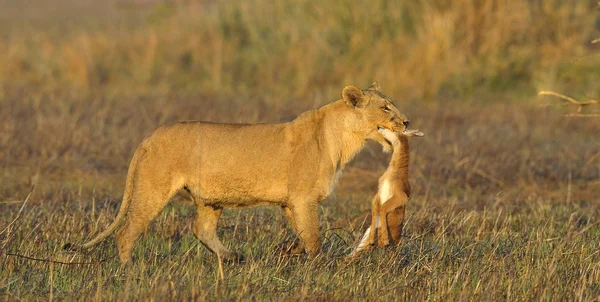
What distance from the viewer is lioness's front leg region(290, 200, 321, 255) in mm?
6398

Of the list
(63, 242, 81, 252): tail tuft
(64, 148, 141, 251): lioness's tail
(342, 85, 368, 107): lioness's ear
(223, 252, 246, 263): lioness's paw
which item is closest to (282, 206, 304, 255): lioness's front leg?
(223, 252, 246, 263): lioness's paw

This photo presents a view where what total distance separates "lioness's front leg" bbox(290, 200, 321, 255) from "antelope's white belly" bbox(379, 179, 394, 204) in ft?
2.05

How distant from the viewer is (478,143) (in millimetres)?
12047

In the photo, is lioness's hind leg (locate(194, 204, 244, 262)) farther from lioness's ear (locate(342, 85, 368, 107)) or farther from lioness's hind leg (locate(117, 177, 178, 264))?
lioness's ear (locate(342, 85, 368, 107))

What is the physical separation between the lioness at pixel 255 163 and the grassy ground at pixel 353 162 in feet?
1.05

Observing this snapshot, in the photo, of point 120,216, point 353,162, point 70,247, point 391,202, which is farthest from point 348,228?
point 353,162

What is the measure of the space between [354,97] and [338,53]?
9.81m

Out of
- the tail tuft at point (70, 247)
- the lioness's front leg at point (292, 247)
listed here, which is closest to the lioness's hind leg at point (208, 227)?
the lioness's front leg at point (292, 247)

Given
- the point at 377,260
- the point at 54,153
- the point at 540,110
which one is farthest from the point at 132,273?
the point at 540,110

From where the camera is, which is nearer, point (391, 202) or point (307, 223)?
point (307, 223)

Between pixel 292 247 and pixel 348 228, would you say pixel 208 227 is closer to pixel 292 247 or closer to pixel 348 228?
pixel 292 247

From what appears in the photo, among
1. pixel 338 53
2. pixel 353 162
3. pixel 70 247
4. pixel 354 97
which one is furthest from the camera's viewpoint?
pixel 338 53

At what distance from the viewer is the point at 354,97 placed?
663 centimetres

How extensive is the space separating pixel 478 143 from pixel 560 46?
198 inches
